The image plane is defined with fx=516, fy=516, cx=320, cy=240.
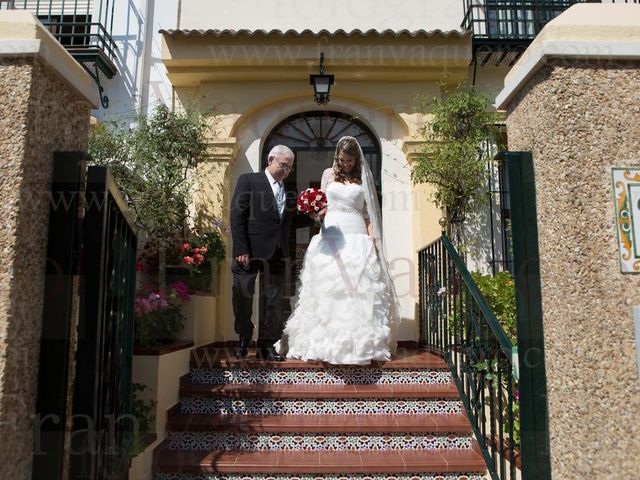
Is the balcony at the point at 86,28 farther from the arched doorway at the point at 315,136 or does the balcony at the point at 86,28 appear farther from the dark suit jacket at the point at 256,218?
the dark suit jacket at the point at 256,218

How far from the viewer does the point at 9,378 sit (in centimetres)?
179

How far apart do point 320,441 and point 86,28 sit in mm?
A: 6093

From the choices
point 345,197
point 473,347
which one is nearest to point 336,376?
point 473,347

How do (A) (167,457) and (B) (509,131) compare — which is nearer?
(B) (509,131)

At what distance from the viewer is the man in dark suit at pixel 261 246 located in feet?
15.1

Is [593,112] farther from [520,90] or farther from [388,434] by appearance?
[388,434]

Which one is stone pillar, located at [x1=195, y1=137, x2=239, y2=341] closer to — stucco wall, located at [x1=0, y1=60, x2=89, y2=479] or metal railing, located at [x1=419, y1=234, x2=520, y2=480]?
metal railing, located at [x1=419, y1=234, x2=520, y2=480]

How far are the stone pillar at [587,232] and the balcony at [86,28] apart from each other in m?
5.64

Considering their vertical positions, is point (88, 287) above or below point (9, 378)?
above

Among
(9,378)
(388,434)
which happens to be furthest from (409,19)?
(9,378)

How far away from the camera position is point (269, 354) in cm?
454

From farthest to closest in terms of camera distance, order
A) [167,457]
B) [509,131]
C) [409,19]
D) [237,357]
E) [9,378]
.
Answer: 1. [409,19]
2. [237,357]
3. [167,457]
4. [509,131]
5. [9,378]

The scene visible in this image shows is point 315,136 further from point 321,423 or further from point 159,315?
point 321,423

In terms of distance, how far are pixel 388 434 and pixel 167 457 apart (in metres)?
1.50
